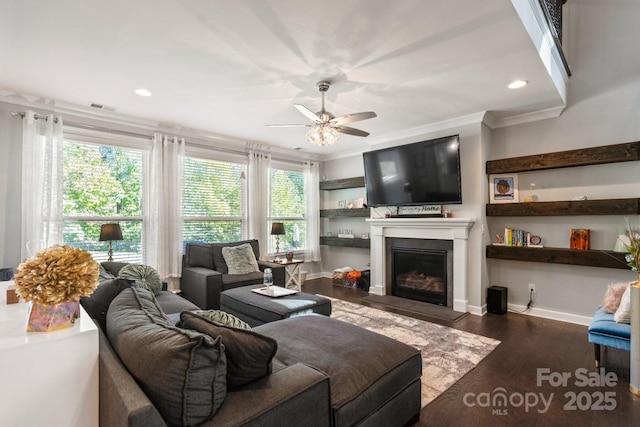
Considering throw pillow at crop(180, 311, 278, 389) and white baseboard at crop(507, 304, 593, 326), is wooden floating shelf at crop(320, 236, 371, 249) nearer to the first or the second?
white baseboard at crop(507, 304, 593, 326)

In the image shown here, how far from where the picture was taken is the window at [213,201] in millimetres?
4762

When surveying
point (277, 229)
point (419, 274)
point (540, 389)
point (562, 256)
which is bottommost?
point (540, 389)

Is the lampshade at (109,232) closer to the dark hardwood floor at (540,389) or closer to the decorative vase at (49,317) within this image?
the decorative vase at (49,317)

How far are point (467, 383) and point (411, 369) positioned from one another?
0.85 m

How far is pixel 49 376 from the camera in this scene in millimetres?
1104

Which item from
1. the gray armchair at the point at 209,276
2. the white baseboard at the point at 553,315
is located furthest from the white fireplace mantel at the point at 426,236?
the gray armchair at the point at 209,276

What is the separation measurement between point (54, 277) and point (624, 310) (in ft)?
12.2

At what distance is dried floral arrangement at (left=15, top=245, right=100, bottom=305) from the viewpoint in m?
1.12

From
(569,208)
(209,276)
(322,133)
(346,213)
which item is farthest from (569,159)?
(209,276)

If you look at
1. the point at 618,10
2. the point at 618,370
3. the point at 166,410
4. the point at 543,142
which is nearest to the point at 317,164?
the point at 543,142

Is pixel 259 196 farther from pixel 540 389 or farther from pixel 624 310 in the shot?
pixel 624 310

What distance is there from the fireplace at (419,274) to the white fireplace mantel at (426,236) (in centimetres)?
18

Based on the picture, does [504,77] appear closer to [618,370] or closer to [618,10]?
[618,10]

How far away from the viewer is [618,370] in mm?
2562
